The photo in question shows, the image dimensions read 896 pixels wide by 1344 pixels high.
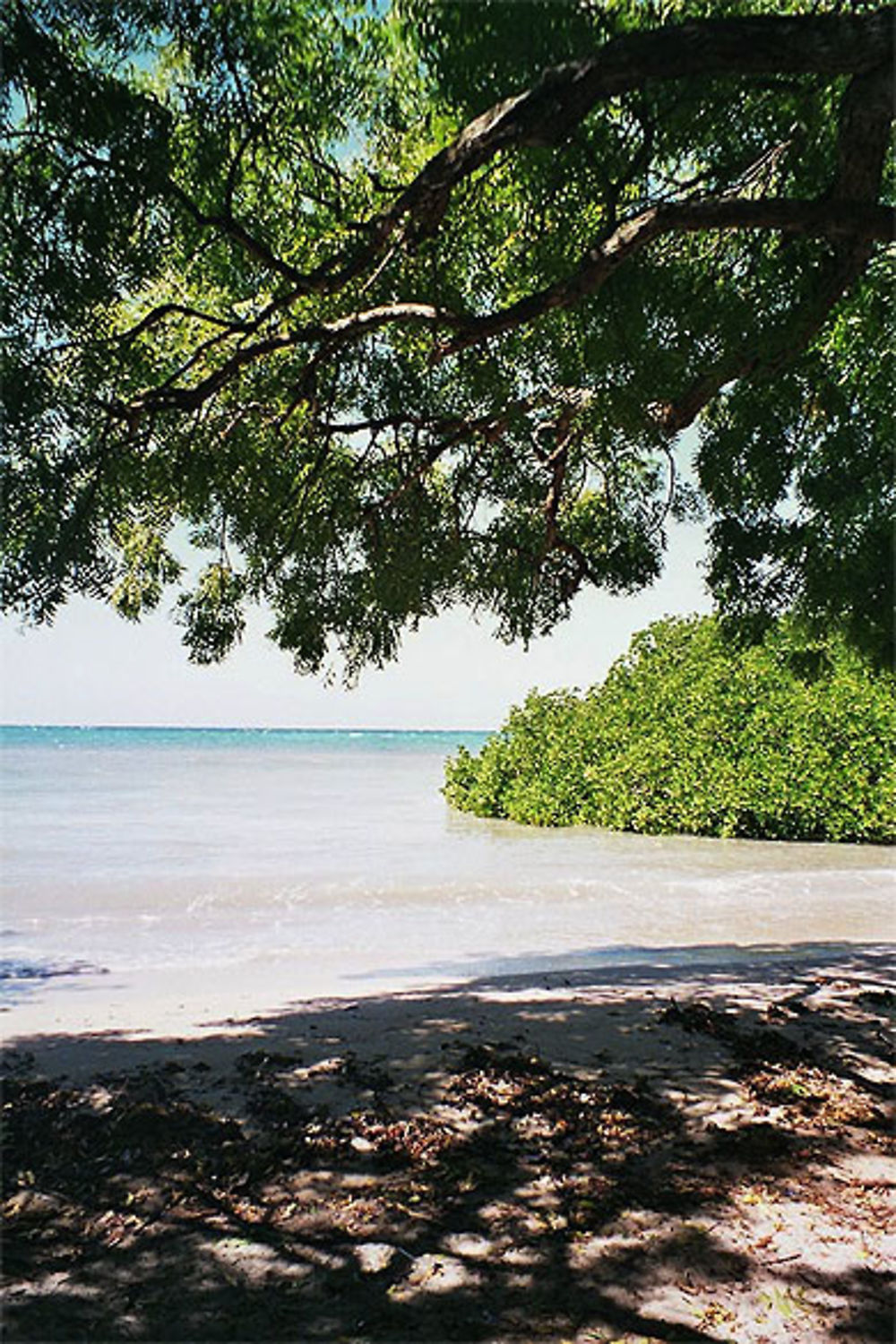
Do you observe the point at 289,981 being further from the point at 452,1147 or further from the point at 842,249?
the point at 842,249

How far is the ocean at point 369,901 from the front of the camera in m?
7.57

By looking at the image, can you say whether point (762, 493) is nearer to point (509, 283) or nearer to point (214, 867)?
point (509, 283)

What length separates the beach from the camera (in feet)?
8.13

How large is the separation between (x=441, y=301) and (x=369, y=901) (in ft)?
25.0

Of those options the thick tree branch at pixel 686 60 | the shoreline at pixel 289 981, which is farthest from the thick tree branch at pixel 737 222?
the shoreline at pixel 289 981

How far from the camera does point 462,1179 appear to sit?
3.08 meters

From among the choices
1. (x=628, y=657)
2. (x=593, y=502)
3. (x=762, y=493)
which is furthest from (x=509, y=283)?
(x=628, y=657)

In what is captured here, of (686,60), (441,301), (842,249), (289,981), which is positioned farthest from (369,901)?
(686,60)

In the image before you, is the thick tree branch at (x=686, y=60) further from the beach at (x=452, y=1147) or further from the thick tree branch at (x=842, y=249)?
the beach at (x=452, y=1147)

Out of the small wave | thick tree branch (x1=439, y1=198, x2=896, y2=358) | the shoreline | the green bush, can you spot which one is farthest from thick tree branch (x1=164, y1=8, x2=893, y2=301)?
the green bush

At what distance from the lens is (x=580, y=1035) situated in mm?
4465

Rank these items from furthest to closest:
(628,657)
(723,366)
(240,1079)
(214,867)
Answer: (628,657), (214,867), (240,1079), (723,366)

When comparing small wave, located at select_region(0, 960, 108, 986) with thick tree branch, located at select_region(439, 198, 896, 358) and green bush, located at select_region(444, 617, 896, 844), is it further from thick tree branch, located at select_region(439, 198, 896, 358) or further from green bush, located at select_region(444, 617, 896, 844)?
green bush, located at select_region(444, 617, 896, 844)

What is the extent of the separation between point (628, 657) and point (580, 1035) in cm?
1302
